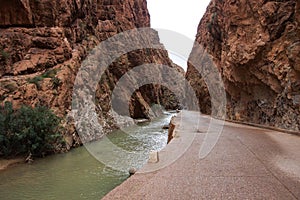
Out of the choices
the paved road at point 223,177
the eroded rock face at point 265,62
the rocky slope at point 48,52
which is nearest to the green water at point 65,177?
the paved road at point 223,177

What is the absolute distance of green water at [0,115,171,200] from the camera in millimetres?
7719

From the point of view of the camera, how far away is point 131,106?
31141 millimetres

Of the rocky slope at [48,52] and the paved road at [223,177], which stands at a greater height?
the rocky slope at [48,52]

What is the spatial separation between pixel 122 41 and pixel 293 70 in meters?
25.6

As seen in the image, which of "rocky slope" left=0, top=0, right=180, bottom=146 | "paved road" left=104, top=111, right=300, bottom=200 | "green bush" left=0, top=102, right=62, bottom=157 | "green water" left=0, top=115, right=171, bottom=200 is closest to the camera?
"paved road" left=104, top=111, right=300, bottom=200

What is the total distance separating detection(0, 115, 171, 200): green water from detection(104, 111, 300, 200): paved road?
332 cm

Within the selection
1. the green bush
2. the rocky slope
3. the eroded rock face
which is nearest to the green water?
the green bush

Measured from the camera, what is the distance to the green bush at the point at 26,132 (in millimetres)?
11727

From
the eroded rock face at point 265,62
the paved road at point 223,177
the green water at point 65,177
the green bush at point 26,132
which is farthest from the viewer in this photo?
the green bush at point 26,132

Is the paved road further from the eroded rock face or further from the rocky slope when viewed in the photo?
the rocky slope

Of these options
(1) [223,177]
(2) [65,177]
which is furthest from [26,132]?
(1) [223,177]

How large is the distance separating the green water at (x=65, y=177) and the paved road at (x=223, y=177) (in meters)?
3.32

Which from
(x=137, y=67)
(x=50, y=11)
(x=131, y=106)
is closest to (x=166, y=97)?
(x=137, y=67)

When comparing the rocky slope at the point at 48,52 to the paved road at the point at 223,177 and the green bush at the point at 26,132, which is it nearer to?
the green bush at the point at 26,132
